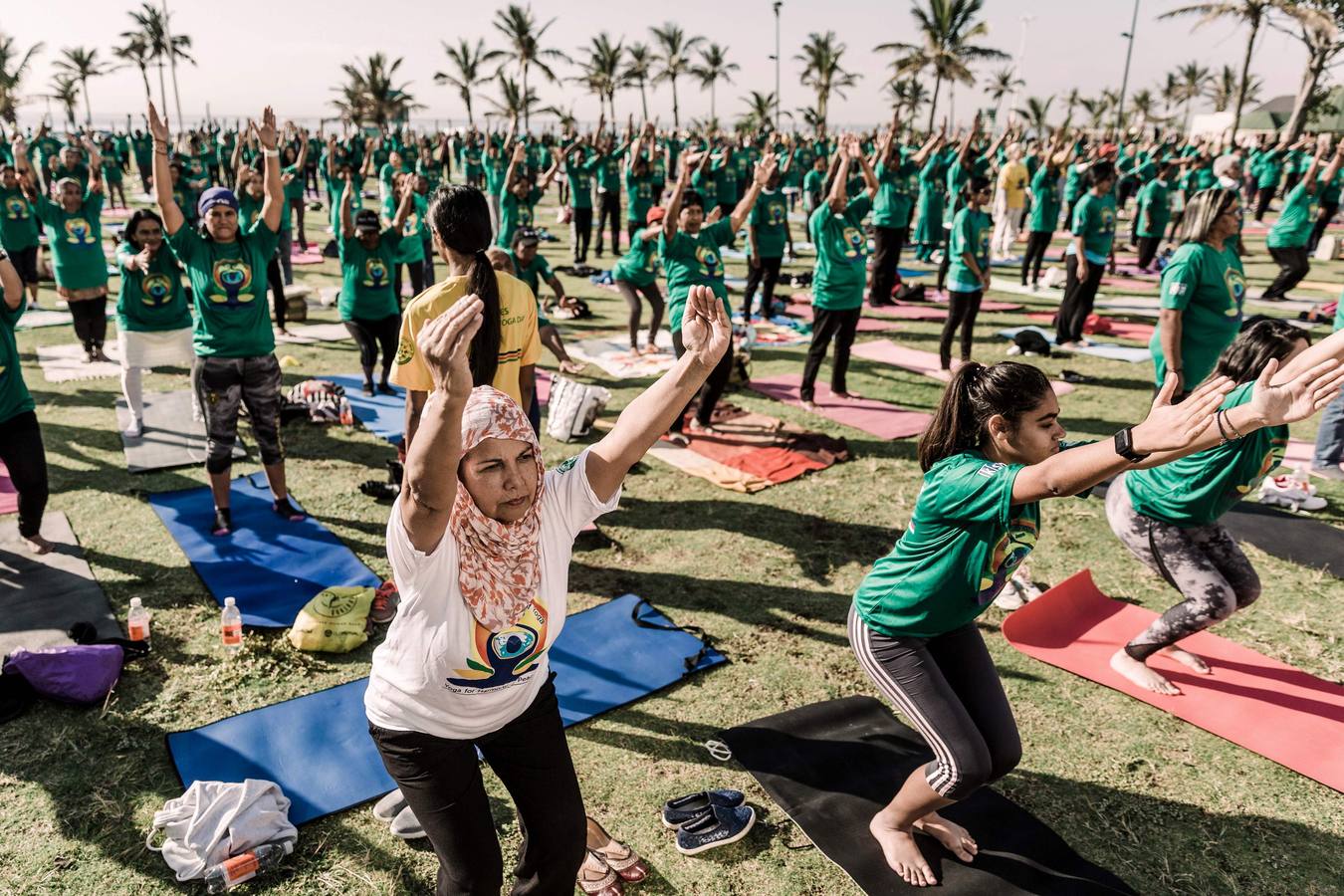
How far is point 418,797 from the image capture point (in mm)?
2385

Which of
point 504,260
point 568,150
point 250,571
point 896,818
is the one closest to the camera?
point 896,818

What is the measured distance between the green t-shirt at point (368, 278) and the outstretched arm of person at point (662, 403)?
21.7ft

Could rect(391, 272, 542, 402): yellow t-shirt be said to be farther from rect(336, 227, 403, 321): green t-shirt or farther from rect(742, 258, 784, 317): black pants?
rect(742, 258, 784, 317): black pants

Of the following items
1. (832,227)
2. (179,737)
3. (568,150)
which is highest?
(568,150)

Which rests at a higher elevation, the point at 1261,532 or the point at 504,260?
the point at 504,260

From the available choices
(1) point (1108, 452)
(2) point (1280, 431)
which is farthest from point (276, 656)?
(2) point (1280, 431)

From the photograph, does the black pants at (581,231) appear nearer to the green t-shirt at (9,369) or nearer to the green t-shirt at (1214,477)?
the green t-shirt at (9,369)

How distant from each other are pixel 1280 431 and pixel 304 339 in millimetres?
11083

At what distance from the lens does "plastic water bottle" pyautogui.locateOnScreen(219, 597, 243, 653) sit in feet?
15.4

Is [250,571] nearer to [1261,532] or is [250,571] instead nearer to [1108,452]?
[1108,452]

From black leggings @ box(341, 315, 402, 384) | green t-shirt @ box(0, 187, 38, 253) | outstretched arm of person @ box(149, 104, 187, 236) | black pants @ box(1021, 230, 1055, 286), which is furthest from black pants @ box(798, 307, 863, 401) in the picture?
green t-shirt @ box(0, 187, 38, 253)

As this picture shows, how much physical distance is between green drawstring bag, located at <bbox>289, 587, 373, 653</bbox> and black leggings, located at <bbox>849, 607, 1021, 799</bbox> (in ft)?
9.89

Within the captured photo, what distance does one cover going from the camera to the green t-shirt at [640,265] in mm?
9672

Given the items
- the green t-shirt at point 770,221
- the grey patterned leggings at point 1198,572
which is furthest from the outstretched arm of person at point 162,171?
the green t-shirt at point 770,221
